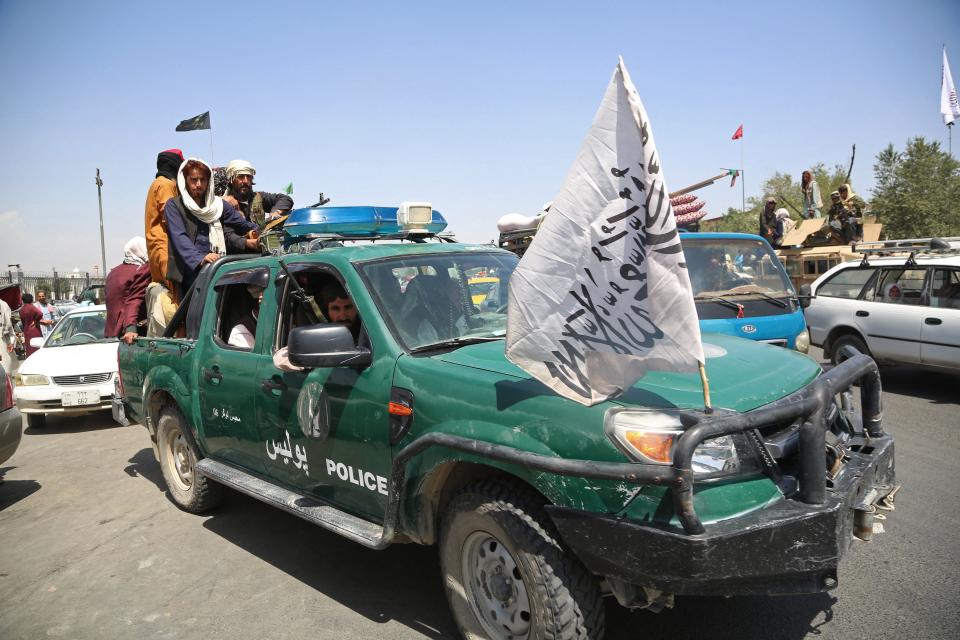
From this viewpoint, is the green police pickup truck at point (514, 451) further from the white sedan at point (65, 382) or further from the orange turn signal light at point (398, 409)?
the white sedan at point (65, 382)

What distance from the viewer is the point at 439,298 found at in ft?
12.3

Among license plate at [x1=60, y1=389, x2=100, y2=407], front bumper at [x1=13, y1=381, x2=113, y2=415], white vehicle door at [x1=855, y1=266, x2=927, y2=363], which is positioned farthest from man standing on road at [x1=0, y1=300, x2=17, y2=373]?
white vehicle door at [x1=855, y1=266, x2=927, y2=363]

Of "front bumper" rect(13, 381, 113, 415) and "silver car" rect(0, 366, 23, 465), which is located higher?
"silver car" rect(0, 366, 23, 465)

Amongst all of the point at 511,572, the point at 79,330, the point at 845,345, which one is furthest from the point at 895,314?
the point at 79,330

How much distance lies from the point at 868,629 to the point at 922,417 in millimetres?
4941

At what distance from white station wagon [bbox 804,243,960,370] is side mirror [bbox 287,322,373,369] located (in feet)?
21.5

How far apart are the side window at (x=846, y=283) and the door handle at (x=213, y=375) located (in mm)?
8125

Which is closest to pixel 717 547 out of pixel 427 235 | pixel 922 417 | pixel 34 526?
pixel 427 235

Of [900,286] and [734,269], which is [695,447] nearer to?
[734,269]

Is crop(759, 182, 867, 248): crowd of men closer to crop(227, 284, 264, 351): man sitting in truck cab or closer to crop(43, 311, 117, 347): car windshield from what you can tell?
crop(227, 284, 264, 351): man sitting in truck cab

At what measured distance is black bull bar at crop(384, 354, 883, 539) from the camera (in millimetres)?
2230

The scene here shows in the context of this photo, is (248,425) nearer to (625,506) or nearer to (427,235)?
(427,235)

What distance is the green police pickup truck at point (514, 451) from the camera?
234cm

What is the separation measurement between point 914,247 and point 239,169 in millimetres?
8334
